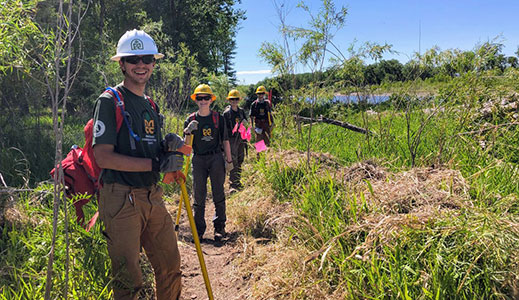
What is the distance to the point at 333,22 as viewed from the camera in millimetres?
4711

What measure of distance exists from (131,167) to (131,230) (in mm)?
477

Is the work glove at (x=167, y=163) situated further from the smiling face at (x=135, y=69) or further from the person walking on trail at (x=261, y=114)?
the person walking on trail at (x=261, y=114)

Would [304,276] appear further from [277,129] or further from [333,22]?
[277,129]

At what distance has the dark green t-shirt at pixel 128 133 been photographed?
224cm

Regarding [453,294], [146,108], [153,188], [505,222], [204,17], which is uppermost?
[204,17]

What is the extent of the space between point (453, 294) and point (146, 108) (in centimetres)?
251

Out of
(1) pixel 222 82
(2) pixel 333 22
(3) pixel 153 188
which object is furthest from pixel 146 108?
(1) pixel 222 82

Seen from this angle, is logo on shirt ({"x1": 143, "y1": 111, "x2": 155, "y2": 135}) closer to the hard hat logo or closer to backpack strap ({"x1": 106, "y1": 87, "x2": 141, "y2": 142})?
backpack strap ({"x1": 106, "y1": 87, "x2": 141, "y2": 142})

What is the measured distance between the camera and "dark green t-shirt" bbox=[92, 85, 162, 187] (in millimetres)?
2238

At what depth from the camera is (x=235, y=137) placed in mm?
7473

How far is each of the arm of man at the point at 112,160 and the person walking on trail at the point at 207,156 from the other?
2.56 metres

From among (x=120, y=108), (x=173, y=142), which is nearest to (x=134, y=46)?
(x=120, y=108)

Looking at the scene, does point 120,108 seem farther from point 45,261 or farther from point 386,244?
point 386,244

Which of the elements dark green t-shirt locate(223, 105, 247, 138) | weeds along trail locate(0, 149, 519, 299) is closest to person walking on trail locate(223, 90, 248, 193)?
dark green t-shirt locate(223, 105, 247, 138)
